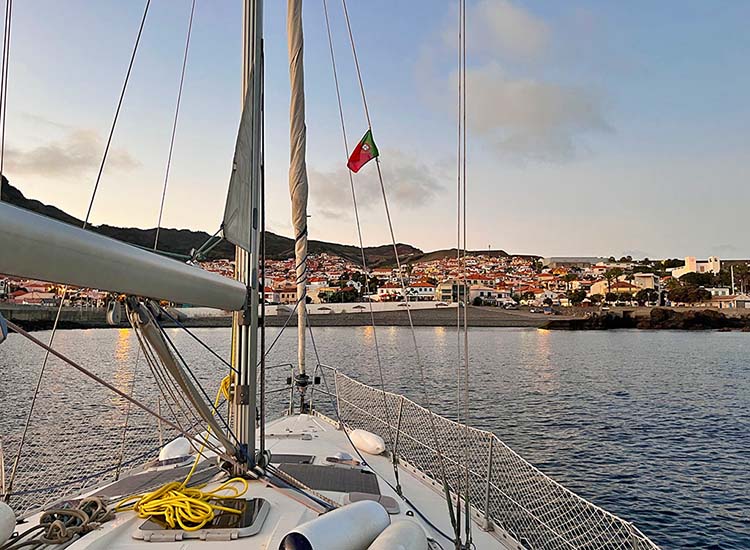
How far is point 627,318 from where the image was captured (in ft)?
242

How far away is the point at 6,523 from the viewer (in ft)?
8.85

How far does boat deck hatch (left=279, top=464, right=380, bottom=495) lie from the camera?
161 inches

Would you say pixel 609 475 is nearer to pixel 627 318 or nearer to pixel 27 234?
pixel 27 234

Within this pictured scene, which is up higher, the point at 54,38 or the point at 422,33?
the point at 422,33

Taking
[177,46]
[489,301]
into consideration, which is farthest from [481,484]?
[489,301]

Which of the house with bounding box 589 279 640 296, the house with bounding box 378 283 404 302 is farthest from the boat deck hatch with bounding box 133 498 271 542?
the house with bounding box 589 279 640 296

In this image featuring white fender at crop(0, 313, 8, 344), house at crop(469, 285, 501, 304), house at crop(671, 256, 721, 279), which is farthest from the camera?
house at crop(671, 256, 721, 279)

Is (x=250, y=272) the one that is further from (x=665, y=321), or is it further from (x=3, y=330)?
(x=665, y=321)

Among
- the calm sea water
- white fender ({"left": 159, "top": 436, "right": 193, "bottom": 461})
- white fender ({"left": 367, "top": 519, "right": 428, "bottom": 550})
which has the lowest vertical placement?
the calm sea water

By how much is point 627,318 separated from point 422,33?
7402 cm

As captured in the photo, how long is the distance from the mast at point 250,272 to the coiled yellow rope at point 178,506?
0.48 meters

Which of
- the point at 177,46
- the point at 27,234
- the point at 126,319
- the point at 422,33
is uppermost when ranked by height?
the point at 422,33

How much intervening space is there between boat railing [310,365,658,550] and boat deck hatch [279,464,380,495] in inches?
24.6

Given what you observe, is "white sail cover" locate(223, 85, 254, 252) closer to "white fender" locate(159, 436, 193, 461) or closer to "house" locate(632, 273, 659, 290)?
"white fender" locate(159, 436, 193, 461)
